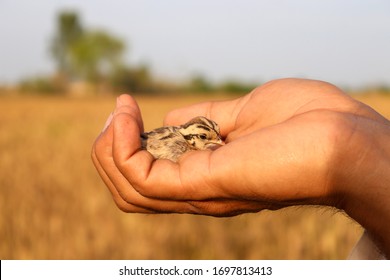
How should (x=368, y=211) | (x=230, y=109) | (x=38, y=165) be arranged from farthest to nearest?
(x=38, y=165) < (x=230, y=109) < (x=368, y=211)

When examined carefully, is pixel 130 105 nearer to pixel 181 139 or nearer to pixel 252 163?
pixel 181 139

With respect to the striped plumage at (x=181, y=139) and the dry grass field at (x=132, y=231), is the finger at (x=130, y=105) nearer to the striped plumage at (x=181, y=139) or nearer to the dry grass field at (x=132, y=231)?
the striped plumage at (x=181, y=139)

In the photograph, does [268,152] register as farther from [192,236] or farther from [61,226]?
[61,226]

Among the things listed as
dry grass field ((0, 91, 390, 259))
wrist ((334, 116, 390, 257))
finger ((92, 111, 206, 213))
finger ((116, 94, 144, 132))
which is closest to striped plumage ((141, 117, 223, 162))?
finger ((116, 94, 144, 132))

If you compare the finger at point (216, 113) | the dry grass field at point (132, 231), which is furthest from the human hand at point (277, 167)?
the dry grass field at point (132, 231)

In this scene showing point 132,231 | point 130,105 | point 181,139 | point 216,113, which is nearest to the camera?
point 130,105

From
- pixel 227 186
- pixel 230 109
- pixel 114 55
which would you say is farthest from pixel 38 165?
pixel 114 55

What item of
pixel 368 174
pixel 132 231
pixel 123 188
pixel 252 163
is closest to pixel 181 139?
pixel 123 188
